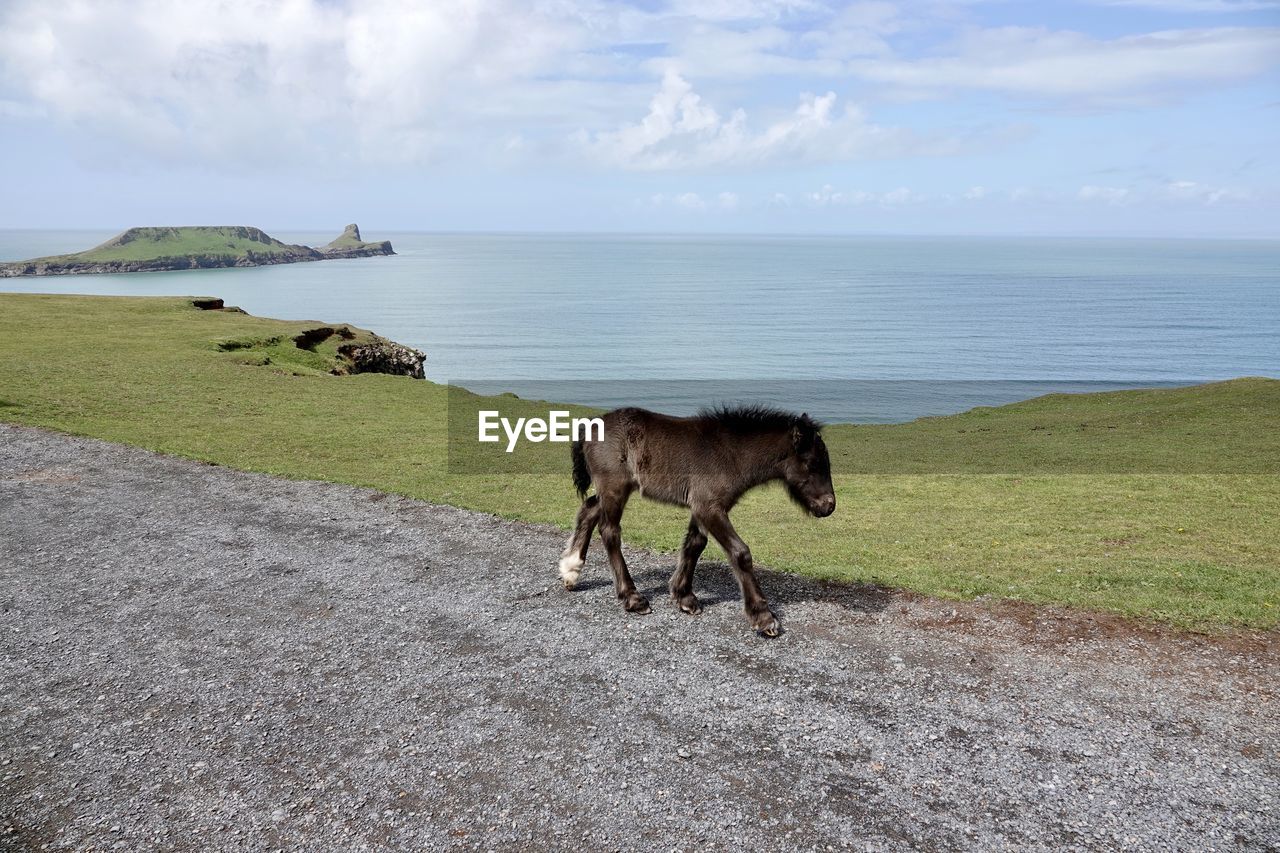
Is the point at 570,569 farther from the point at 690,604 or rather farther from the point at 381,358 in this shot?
the point at 381,358

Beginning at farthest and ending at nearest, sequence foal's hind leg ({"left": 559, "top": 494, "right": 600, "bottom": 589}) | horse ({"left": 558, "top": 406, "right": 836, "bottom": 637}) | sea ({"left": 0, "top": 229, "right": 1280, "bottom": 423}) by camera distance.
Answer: sea ({"left": 0, "top": 229, "right": 1280, "bottom": 423})
foal's hind leg ({"left": 559, "top": 494, "right": 600, "bottom": 589})
horse ({"left": 558, "top": 406, "right": 836, "bottom": 637})

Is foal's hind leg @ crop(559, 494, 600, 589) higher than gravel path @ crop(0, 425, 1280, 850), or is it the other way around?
foal's hind leg @ crop(559, 494, 600, 589)

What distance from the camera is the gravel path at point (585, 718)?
242 inches

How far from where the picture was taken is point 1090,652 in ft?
29.0

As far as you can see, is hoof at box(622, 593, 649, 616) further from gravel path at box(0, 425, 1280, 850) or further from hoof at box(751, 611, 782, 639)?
hoof at box(751, 611, 782, 639)

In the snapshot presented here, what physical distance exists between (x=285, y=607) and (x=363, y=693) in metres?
2.81

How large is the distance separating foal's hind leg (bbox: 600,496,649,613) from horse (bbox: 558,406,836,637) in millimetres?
12

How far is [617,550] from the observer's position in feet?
33.9

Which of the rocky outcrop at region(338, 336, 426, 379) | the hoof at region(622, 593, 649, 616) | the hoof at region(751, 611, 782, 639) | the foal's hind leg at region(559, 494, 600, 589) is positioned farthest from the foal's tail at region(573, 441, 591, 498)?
the rocky outcrop at region(338, 336, 426, 379)

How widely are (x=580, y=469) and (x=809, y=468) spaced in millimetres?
2866

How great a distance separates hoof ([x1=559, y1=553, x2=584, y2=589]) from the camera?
427 inches

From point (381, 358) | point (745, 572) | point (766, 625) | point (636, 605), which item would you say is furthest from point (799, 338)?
point (766, 625)

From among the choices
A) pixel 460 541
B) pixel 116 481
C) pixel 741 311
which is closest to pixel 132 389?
pixel 116 481

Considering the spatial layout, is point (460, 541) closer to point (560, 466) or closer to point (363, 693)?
point (363, 693)
